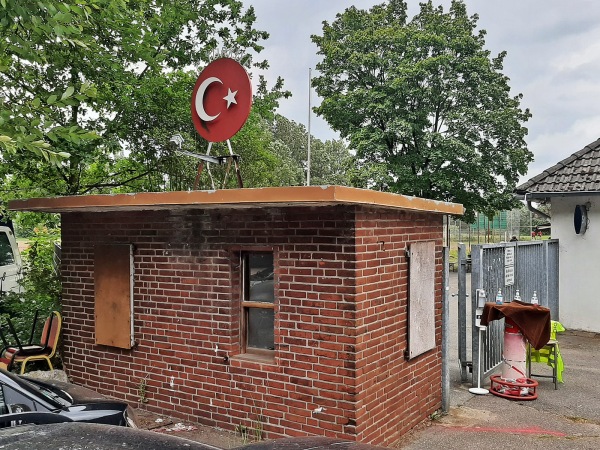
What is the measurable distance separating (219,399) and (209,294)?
114cm

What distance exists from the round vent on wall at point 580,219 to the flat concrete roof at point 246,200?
256 inches

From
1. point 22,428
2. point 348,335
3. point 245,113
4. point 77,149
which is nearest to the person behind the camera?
point 22,428

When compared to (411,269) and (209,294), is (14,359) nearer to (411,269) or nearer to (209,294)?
(209,294)

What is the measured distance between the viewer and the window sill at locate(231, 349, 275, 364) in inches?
221

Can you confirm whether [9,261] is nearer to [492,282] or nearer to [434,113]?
[492,282]

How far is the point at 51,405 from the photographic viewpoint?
4.22 m

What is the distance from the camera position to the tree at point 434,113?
83.6 ft

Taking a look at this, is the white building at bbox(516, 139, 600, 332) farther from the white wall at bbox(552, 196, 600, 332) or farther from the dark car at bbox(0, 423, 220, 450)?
the dark car at bbox(0, 423, 220, 450)

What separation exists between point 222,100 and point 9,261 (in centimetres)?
896

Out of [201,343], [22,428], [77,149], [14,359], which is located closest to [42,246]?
[77,149]

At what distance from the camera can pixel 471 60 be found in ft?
85.5

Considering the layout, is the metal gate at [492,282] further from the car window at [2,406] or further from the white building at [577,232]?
the car window at [2,406]

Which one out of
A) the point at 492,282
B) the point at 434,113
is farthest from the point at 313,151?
the point at 492,282

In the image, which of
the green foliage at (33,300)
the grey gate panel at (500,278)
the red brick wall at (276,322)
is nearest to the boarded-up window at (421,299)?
the red brick wall at (276,322)
